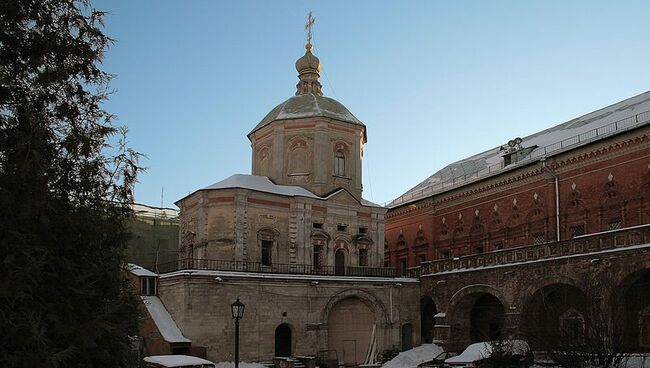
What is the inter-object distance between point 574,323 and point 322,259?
1817 centimetres

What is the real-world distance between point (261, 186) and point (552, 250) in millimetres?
14185

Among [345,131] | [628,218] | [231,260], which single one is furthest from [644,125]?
[231,260]

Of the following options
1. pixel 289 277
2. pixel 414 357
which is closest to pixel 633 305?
pixel 414 357

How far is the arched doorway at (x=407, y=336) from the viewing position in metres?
34.4

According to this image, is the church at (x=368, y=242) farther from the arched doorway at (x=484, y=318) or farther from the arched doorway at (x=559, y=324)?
the arched doorway at (x=559, y=324)

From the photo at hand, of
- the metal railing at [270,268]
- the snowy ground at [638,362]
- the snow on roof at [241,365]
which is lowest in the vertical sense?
the snow on roof at [241,365]

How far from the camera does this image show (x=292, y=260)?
33.1 metres

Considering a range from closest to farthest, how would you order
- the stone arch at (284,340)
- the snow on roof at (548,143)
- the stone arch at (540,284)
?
the stone arch at (540,284)
the snow on roof at (548,143)
the stone arch at (284,340)

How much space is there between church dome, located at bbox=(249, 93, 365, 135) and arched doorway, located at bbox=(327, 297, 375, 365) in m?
9.78

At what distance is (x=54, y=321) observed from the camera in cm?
904

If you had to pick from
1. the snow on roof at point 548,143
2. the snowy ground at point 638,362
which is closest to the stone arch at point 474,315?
the snow on roof at point 548,143

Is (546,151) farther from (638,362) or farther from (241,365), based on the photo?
(241,365)

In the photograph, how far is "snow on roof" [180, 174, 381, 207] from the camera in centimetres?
3256

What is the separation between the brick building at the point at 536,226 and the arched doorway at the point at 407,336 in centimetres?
166
